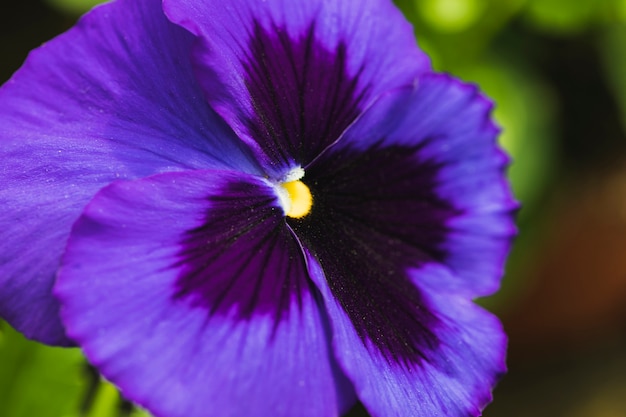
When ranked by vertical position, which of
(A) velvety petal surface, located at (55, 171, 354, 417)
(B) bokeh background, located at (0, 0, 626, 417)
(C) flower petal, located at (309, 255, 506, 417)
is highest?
(A) velvety petal surface, located at (55, 171, 354, 417)

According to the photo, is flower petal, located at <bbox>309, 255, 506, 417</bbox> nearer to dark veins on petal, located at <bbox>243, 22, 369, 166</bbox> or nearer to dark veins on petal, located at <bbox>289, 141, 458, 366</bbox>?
dark veins on petal, located at <bbox>289, 141, 458, 366</bbox>

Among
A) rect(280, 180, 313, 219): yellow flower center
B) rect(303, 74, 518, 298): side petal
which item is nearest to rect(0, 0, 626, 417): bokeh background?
rect(303, 74, 518, 298): side petal

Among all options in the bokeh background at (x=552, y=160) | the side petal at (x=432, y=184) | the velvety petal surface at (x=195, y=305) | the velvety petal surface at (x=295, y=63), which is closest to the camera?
the velvety petal surface at (x=195, y=305)

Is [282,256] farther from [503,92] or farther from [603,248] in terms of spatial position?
A: [603,248]

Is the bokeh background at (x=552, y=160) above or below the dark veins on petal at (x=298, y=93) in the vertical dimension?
below

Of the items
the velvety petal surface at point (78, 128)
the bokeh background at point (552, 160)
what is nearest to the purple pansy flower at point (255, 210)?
the velvety petal surface at point (78, 128)

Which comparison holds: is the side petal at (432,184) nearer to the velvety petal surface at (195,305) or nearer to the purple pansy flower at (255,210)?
the purple pansy flower at (255,210)
